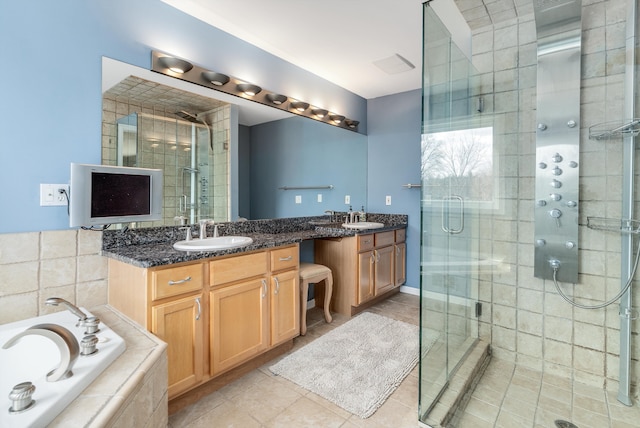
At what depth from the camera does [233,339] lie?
6.25ft

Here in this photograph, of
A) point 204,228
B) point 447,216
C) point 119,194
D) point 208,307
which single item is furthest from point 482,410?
point 119,194

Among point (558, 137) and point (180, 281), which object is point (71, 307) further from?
point (558, 137)

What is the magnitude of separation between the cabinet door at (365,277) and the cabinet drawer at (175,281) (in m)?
1.69

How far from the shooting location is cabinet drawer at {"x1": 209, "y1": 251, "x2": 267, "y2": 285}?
181cm

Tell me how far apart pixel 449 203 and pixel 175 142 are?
1847mm

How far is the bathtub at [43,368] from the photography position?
0.88m

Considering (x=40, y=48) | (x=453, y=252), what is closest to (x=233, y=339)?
(x=453, y=252)

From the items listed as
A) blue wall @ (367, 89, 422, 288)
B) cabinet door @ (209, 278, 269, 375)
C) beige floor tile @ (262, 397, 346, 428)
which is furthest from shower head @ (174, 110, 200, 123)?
blue wall @ (367, 89, 422, 288)

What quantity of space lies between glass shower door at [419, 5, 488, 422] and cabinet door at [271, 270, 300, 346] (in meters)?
1.00

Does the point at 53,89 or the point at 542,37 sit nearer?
the point at 53,89

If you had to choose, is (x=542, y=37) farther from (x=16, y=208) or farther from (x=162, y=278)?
(x=16, y=208)

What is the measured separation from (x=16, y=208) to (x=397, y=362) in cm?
238

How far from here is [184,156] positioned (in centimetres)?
221

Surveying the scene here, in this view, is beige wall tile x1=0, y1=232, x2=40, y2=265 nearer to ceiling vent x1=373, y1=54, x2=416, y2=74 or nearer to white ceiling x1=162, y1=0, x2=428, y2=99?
white ceiling x1=162, y1=0, x2=428, y2=99
